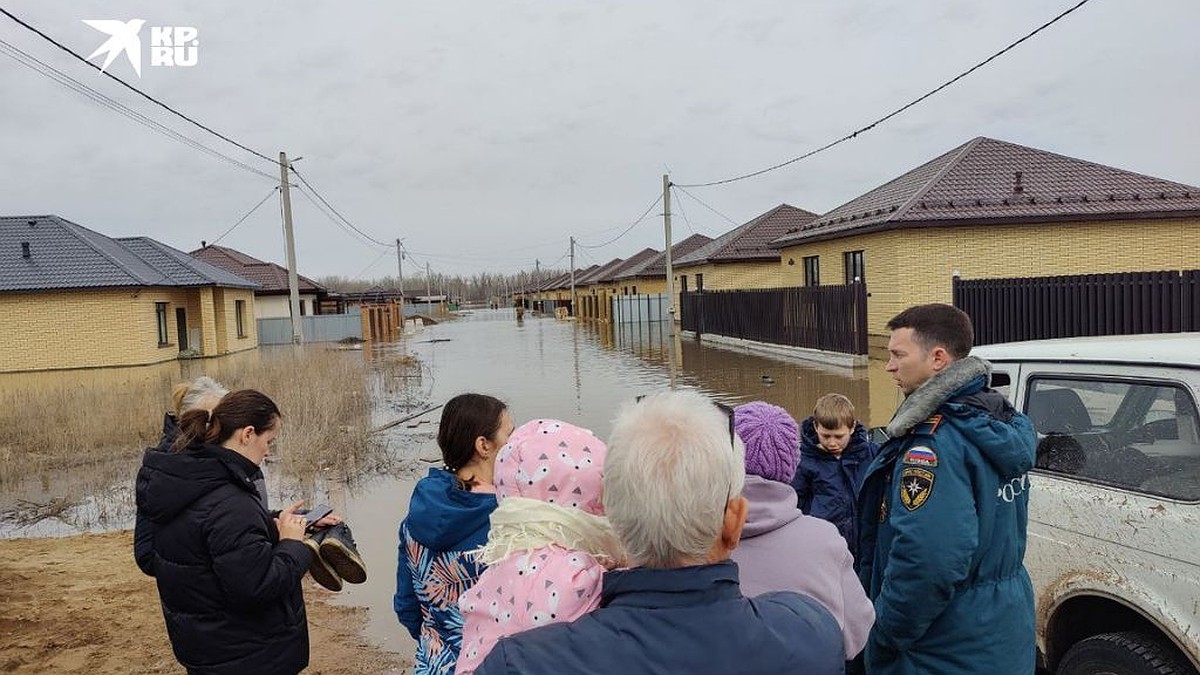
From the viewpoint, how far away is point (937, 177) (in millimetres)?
18609

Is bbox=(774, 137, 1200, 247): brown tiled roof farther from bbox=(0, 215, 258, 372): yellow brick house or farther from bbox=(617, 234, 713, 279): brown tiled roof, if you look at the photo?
bbox=(617, 234, 713, 279): brown tiled roof

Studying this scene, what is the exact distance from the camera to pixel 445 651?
2.26 m

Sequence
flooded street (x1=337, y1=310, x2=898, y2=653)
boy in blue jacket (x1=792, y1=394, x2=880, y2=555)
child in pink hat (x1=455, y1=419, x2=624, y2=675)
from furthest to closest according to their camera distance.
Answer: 1. flooded street (x1=337, y1=310, x2=898, y2=653)
2. boy in blue jacket (x1=792, y1=394, x2=880, y2=555)
3. child in pink hat (x1=455, y1=419, x2=624, y2=675)

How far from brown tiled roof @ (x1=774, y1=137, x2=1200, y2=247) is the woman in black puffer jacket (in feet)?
53.7

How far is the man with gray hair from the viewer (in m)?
1.25

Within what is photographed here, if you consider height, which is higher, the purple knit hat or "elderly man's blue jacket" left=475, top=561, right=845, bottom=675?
the purple knit hat

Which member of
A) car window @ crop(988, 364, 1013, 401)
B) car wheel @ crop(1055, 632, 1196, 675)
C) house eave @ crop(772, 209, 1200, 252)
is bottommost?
car wheel @ crop(1055, 632, 1196, 675)

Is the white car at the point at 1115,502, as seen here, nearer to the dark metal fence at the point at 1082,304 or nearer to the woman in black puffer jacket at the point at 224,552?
the woman in black puffer jacket at the point at 224,552

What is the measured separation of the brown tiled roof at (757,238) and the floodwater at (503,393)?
15.6 feet

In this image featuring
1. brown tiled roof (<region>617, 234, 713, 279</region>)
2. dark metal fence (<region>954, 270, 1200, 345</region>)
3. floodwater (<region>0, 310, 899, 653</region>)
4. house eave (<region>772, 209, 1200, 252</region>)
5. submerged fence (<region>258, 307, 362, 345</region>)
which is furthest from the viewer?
brown tiled roof (<region>617, 234, 713, 279</region>)

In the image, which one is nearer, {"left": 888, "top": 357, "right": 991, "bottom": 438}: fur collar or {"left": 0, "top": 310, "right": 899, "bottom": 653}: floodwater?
{"left": 888, "top": 357, "right": 991, "bottom": 438}: fur collar

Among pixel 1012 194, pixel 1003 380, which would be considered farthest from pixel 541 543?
pixel 1012 194

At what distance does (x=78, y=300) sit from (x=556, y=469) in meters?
26.4

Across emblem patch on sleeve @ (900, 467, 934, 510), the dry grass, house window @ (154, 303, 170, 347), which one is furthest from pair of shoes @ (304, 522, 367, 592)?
house window @ (154, 303, 170, 347)
